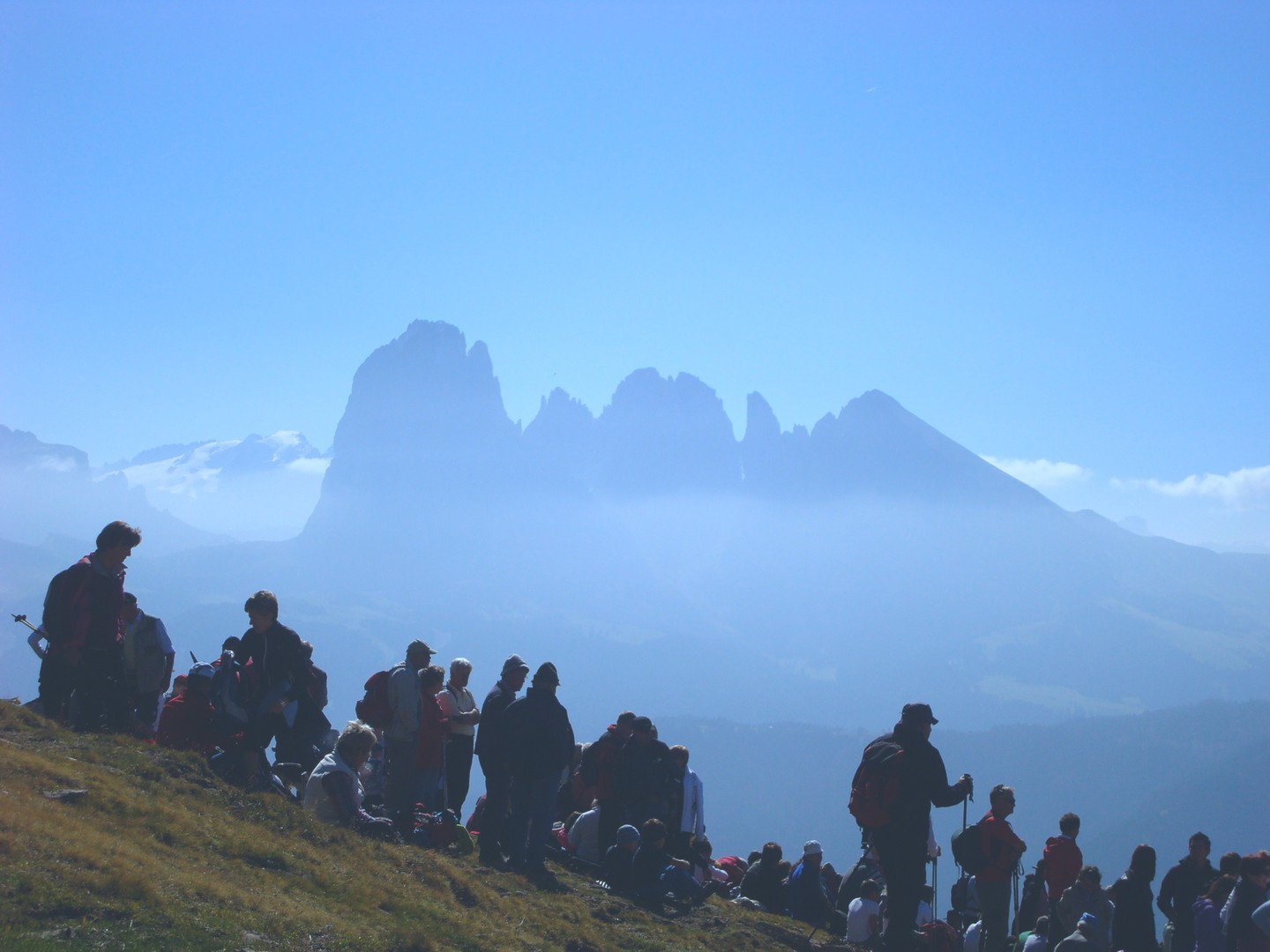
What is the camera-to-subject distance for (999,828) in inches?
532

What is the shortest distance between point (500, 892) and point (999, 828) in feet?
20.9

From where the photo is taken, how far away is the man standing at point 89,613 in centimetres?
1174

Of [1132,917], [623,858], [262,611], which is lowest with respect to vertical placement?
[623,858]

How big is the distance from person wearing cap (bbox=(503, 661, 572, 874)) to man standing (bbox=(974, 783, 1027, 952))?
5.42 meters

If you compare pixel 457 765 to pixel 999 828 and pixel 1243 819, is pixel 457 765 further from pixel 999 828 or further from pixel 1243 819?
pixel 1243 819

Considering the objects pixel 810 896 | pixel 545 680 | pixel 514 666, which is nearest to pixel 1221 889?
pixel 810 896

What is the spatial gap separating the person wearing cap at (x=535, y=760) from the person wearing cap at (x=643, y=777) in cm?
198

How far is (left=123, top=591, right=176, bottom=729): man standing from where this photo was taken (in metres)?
13.5

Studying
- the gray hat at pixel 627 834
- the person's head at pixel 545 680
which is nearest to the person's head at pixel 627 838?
the gray hat at pixel 627 834

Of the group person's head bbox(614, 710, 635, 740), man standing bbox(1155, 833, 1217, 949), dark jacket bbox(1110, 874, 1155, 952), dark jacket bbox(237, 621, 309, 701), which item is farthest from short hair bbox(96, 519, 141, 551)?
man standing bbox(1155, 833, 1217, 949)

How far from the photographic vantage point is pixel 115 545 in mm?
11773

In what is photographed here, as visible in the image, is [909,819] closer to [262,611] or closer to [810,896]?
[810,896]

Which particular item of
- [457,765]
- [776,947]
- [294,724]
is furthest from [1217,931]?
[294,724]

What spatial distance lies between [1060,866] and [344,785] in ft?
30.6
